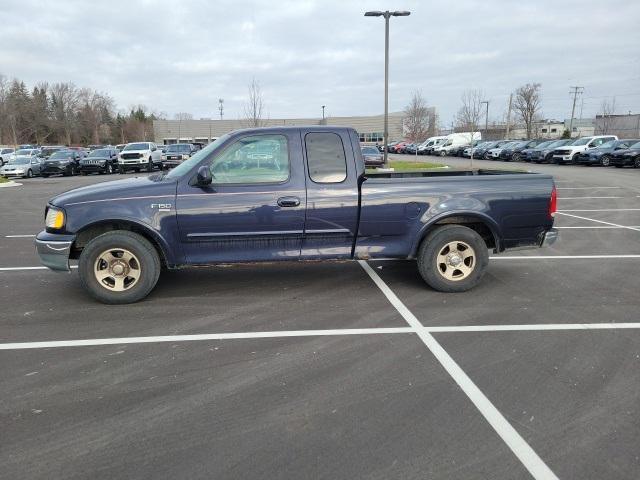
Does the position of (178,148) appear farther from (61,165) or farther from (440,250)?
(440,250)

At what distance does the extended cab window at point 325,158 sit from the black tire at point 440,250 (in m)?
1.25

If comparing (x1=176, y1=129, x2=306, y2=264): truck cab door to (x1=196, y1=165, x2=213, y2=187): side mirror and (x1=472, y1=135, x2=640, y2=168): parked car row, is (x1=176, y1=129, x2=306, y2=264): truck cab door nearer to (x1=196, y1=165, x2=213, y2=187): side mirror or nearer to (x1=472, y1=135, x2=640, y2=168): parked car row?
(x1=196, y1=165, x2=213, y2=187): side mirror

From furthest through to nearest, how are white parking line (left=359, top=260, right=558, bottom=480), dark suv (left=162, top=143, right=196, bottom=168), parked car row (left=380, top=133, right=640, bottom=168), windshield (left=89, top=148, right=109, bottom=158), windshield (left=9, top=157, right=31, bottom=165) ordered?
dark suv (left=162, top=143, right=196, bottom=168), windshield (left=89, top=148, right=109, bottom=158), windshield (left=9, top=157, right=31, bottom=165), parked car row (left=380, top=133, right=640, bottom=168), white parking line (left=359, top=260, right=558, bottom=480)

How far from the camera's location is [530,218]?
588cm

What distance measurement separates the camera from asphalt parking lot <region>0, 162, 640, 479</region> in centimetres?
282

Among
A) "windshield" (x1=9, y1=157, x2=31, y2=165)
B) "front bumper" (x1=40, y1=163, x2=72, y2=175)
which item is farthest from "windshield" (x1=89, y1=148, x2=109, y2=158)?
"windshield" (x1=9, y1=157, x2=31, y2=165)

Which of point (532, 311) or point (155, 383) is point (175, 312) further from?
point (532, 311)

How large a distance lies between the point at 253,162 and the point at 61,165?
3117cm

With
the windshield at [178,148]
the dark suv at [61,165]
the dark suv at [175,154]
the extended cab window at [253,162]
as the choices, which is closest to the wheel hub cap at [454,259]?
the extended cab window at [253,162]

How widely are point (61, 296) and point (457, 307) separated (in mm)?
4413

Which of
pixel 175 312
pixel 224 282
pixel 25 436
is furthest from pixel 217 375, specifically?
pixel 224 282

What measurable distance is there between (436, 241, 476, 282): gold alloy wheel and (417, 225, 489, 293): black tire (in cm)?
2

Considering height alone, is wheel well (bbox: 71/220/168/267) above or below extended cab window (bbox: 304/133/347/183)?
below

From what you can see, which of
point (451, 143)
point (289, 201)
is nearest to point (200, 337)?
point (289, 201)
